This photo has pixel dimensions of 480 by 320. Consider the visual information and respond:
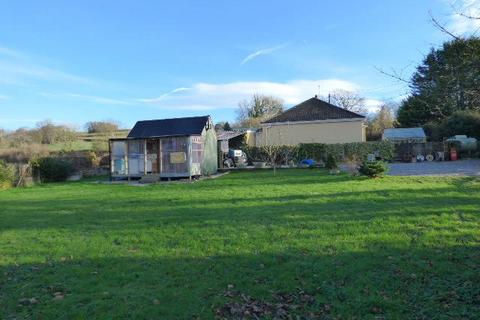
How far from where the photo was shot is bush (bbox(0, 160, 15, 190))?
21.5 meters

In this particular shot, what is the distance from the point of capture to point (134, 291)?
5.31m

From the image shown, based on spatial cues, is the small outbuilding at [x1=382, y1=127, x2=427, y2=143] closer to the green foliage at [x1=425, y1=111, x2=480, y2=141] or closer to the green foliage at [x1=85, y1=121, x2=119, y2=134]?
the green foliage at [x1=425, y1=111, x2=480, y2=141]

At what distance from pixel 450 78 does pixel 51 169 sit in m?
24.8

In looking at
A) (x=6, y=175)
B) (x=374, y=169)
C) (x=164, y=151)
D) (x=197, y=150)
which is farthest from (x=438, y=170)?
(x=6, y=175)

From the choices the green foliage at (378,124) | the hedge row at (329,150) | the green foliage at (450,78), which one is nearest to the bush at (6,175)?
the hedge row at (329,150)

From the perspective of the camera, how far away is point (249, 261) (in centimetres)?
639

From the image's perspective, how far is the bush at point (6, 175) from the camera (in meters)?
21.5

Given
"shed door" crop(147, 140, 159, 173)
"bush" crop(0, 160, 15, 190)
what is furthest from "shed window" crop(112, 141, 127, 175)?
"bush" crop(0, 160, 15, 190)

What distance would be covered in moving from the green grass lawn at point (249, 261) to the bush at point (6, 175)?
11.3 meters

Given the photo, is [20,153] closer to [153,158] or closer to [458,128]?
[153,158]

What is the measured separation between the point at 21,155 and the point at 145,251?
23478 millimetres

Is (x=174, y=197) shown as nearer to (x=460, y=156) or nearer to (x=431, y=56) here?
(x=431, y=56)

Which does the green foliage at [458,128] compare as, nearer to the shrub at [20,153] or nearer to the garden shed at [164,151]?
the garden shed at [164,151]

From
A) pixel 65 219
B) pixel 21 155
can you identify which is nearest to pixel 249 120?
pixel 21 155
